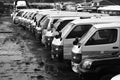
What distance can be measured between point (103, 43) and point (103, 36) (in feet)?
0.68

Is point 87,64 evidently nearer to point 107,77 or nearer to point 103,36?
point 107,77

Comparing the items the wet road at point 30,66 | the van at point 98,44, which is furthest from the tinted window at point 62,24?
the van at point 98,44

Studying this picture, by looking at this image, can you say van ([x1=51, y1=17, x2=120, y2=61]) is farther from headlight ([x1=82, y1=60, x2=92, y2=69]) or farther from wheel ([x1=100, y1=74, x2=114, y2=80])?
wheel ([x1=100, y1=74, x2=114, y2=80])

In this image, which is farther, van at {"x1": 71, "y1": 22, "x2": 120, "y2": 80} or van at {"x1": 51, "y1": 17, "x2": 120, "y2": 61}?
van at {"x1": 51, "y1": 17, "x2": 120, "y2": 61}

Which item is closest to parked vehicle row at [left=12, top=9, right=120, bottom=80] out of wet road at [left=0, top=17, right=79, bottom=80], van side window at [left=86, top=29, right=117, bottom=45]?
van side window at [left=86, top=29, right=117, bottom=45]

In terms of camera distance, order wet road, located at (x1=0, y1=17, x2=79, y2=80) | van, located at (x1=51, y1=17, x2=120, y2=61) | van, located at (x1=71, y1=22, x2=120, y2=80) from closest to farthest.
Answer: van, located at (x1=71, y1=22, x2=120, y2=80), wet road, located at (x1=0, y1=17, x2=79, y2=80), van, located at (x1=51, y1=17, x2=120, y2=61)

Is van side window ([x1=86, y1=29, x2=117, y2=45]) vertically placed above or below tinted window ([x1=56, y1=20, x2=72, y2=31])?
above

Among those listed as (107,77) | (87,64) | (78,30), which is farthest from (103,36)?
(78,30)

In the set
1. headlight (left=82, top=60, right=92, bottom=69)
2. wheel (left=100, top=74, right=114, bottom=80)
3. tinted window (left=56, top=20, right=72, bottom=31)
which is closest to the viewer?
wheel (left=100, top=74, right=114, bottom=80)

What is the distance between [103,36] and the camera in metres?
8.63

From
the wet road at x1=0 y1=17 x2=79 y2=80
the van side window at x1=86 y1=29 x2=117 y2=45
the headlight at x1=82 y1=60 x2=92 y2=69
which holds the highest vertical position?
the van side window at x1=86 y1=29 x2=117 y2=45

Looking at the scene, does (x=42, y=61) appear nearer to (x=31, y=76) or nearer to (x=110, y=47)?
(x=31, y=76)

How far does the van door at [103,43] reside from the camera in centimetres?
865

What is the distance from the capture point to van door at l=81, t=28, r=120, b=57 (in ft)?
28.4
